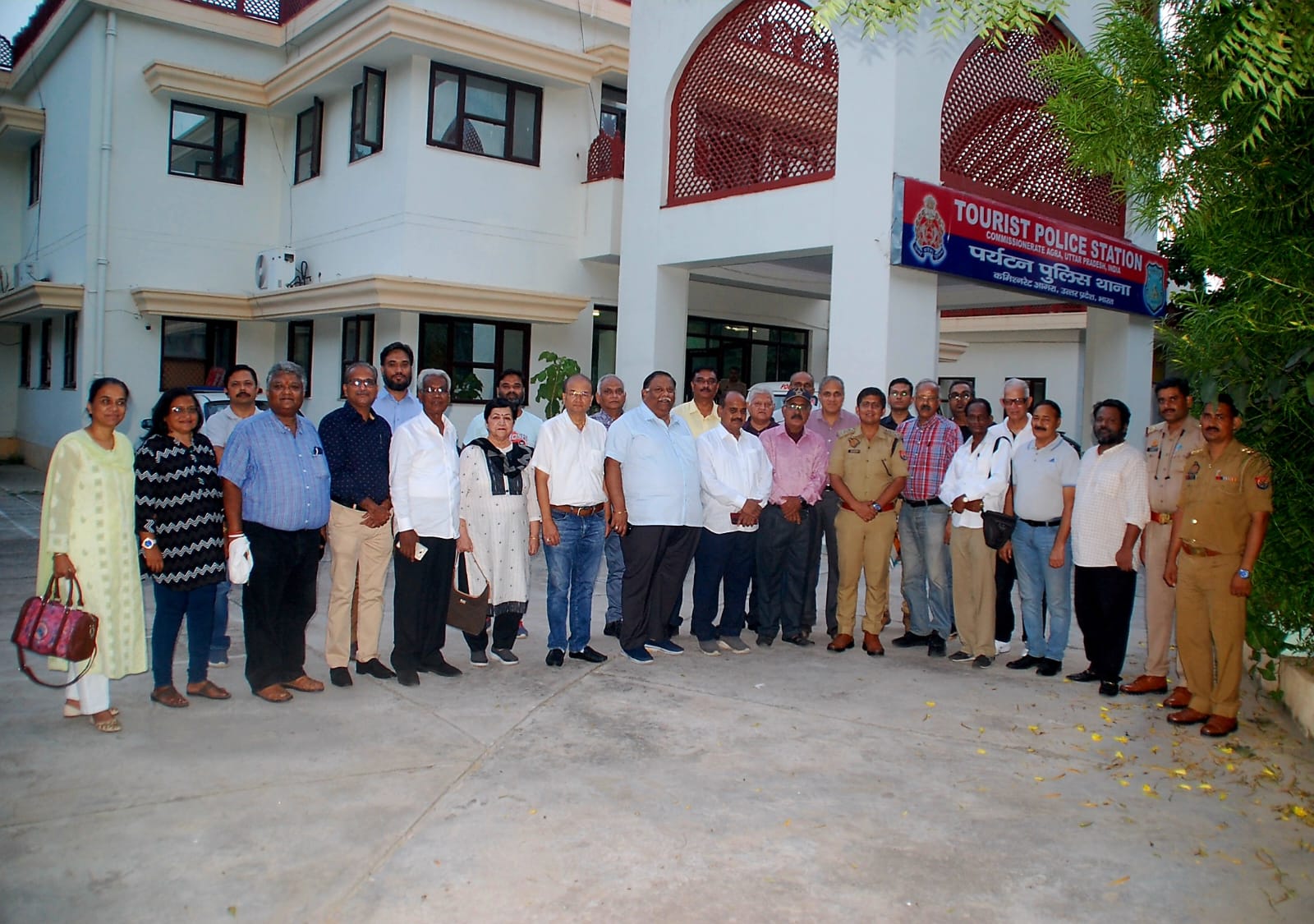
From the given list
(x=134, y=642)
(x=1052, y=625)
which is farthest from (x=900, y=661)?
(x=134, y=642)

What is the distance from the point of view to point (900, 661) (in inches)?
280

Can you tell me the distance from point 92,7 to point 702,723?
16.5m

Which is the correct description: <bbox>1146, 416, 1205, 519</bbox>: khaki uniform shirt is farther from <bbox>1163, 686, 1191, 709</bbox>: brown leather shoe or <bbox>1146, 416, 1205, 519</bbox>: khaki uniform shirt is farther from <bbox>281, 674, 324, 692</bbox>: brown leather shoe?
<bbox>281, 674, 324, 692</bbox>: brown leather shoe

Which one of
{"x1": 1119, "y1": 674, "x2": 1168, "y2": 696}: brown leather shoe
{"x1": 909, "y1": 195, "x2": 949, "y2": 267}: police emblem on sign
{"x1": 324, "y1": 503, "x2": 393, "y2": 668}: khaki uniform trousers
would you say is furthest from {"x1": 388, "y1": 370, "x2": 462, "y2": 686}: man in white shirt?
{"x1": 909, "y1": 195, "x2": 949, "y2": 267}: police emblem on sign

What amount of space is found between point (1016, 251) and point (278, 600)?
9.34m

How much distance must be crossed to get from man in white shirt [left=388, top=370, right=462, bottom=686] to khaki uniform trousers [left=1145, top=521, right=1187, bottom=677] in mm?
4233

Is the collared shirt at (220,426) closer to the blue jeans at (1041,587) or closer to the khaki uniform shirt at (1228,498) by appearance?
the blue jeans at (1041,587)

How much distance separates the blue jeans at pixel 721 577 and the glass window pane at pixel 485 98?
10059mm

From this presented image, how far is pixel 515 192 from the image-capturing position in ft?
50.7

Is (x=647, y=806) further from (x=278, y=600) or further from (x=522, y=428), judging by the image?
(x=522, y=428)

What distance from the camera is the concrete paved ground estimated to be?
3.61 metres

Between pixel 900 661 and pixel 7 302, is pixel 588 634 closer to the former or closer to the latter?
pixel 900 661

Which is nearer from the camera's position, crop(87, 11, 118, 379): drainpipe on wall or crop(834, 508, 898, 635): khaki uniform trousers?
crop(834, 508, 898, 635): khaki uniform trousers

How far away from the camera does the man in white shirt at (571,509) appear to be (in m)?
6.65
